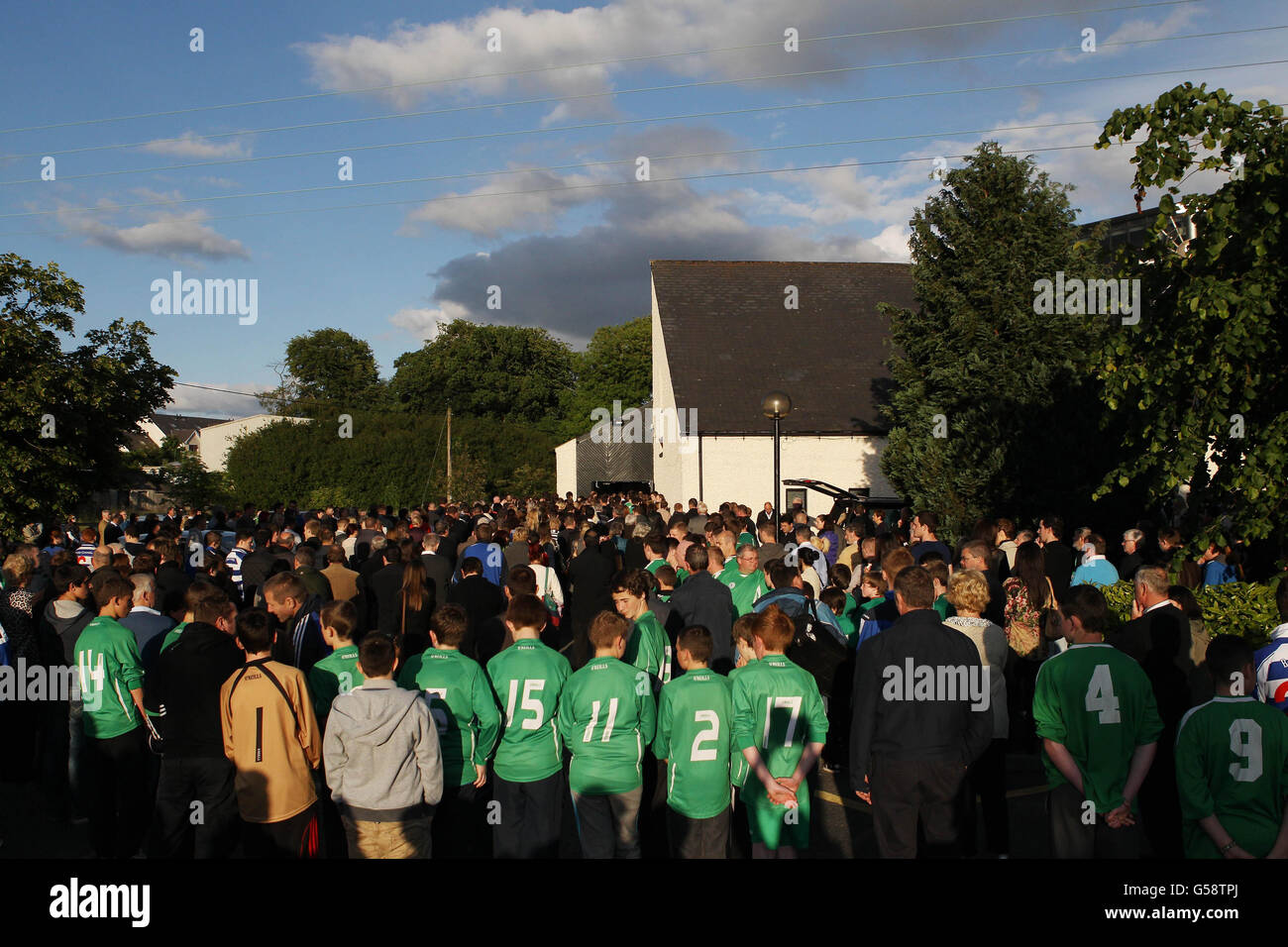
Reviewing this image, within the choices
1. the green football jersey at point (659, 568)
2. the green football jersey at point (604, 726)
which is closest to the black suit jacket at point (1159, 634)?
the green football jersey at point (604, 726)

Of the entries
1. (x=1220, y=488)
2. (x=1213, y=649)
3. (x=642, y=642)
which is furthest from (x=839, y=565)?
(x=1213, y=649)

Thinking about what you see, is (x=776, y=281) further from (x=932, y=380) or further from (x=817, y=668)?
(x=817, y=668)

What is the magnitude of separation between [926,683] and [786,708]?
2.35 ft

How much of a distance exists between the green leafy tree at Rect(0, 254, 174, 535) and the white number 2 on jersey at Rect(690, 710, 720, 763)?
17.2m

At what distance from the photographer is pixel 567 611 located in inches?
588

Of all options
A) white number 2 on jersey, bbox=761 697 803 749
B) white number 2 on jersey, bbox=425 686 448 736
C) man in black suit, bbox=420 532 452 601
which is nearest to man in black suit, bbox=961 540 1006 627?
white number 2 on jersey, bbox=761 697 803 749

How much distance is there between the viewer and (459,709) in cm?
509

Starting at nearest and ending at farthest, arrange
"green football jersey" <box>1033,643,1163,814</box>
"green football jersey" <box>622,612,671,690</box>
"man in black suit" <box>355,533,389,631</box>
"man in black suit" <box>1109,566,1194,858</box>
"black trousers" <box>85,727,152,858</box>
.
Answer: "green football jersey" <box>1033,643,1163,814</box> → "man in black suit" <box>1109,566,1194,858</box> → "black trousers" <box>85,727,152,858</box> → "green football jersey" <box>622,612,671,690</box> → "man in black suit" <box>355,533,389,631</box>

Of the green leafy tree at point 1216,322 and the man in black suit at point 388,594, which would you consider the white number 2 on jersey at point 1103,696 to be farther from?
the man in black suit at point 388,594

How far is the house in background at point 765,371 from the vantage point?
26.4 m

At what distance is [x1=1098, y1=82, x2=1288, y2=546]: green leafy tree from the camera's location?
295 inches

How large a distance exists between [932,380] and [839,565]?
1115 cm

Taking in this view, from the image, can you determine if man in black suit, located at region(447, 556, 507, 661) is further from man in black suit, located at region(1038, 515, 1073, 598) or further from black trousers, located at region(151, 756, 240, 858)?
man in black suit, located at region(1038, 515, 1073, 598)
